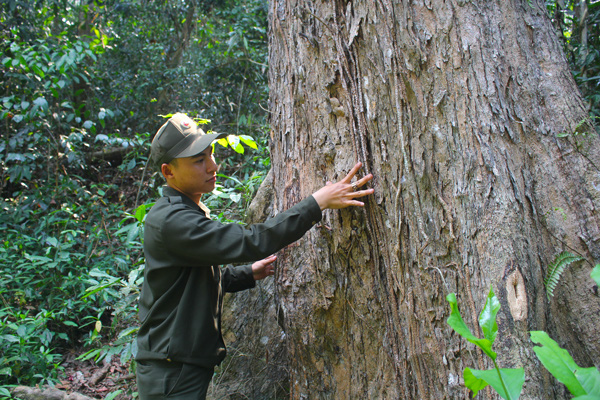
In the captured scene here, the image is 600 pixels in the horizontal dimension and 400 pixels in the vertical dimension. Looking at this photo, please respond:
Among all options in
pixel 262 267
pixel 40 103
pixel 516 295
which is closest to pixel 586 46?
pixel 516 295

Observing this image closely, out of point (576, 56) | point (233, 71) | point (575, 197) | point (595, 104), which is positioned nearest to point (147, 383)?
point (575, 197)

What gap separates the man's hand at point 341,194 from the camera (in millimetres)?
2268

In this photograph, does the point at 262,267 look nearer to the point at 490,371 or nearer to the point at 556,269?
the point at 556,269

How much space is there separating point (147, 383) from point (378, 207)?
1.53 metres

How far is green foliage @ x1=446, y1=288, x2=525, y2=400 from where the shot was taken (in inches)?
43.4

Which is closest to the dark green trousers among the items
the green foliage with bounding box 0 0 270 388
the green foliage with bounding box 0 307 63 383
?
the green foliage with bounding box 0 0 270 388

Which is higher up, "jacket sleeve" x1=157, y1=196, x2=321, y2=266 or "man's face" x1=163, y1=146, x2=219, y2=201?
"man's face" x1=163, y1=146, x2=219, y2=201

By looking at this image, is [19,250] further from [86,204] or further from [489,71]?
[489,71]

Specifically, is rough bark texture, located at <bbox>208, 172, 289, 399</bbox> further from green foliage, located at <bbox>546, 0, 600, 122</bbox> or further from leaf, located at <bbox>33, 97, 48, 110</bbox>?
leaf, located at <bbox>33, 97, 48, 110</bbox>

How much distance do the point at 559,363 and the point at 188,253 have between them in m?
1.70

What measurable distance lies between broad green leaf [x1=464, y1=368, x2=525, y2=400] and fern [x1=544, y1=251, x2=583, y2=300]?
1013 millimetres

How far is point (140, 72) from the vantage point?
28.6 ft

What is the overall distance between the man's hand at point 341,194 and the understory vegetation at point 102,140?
1242 mm

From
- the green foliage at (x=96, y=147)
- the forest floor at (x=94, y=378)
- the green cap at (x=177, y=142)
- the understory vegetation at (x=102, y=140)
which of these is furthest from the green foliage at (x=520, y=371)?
the forest floor at (x=94, y=378)
